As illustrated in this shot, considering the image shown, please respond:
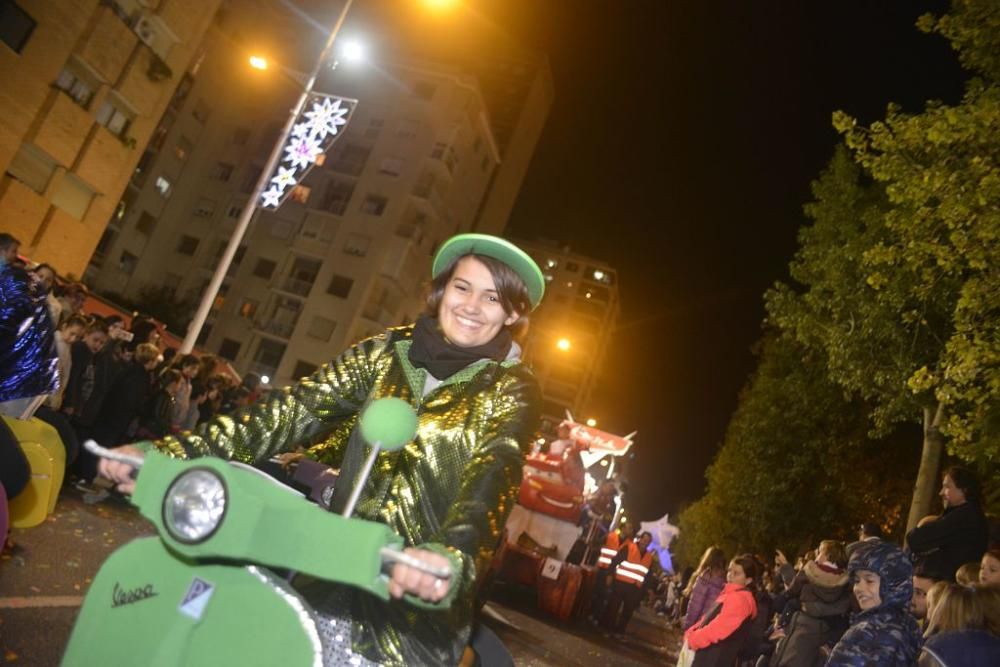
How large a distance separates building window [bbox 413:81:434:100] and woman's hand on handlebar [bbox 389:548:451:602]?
50642mm

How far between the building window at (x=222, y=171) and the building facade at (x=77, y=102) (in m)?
24.7

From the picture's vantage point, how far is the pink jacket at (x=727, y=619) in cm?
696

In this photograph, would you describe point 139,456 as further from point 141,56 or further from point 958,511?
point 141,56

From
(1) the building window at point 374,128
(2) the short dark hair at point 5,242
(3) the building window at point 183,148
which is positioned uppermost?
(1) the building window at point 374,128

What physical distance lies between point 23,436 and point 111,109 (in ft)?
89.8

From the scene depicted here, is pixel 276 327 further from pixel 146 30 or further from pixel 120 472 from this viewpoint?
pixel 120 472

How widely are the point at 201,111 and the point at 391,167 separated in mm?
12444

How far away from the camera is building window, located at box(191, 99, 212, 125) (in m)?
44.8

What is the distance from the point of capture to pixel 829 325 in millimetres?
15086

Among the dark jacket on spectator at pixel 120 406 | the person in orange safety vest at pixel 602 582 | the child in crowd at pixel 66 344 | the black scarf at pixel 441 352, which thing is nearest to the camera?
the black scarf at pixel 441 352

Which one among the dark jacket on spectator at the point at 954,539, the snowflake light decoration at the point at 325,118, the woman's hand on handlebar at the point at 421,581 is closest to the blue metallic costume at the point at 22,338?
the woman's hand on handlebar at the point at 421,581

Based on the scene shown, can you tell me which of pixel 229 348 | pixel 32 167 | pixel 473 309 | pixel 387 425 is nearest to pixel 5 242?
pixel 473 309

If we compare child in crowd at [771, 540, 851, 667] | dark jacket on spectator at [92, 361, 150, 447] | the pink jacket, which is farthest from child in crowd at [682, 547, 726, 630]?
dark jacket on spectator at [92, 361, 150, 447]

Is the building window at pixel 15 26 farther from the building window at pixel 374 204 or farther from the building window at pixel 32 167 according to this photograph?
the building window at pixel 374 204
